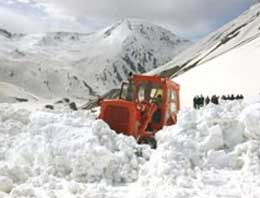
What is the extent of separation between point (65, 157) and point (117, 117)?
3885 millimetres

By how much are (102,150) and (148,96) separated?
555 cm

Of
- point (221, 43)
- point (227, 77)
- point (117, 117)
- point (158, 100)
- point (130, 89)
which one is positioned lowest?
point (117, 117)

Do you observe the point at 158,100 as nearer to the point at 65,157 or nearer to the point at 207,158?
the point at 207,158

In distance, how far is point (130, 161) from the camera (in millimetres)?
9625

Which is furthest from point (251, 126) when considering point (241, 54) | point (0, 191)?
point (241, 54)

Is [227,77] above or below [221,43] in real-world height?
below

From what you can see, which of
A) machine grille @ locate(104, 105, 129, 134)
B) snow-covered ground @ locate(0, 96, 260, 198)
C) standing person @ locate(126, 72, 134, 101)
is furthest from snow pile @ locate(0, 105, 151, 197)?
standing person @ locate(126, 72, 134, 101)

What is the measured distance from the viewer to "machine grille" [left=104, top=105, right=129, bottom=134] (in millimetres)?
13086

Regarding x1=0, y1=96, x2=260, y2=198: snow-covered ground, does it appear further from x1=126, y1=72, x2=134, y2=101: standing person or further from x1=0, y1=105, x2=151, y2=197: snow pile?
x1=126, y1=72, x2=134, y2=101: standing person

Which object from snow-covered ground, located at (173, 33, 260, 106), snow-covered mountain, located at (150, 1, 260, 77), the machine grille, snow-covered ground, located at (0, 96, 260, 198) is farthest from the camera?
snow-covered mountain, located at (150, 1, 260, 77)

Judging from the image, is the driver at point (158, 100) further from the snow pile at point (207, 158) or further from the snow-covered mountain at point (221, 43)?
the snow-covered mountain at point (221, 43)

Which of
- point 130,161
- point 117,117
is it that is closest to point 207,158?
point 130,161

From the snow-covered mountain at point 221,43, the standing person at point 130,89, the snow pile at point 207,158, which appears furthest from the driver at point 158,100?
the snow-covered mountain at point 221,43

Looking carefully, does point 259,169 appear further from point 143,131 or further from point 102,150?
point 143,131
